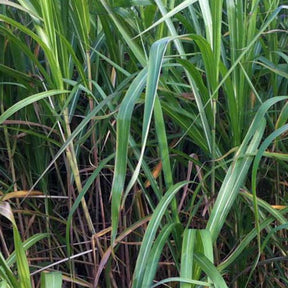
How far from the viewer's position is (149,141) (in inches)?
53.7

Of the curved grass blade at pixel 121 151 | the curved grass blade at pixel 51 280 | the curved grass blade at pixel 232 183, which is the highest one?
the curved grass blade at pixel 121 151

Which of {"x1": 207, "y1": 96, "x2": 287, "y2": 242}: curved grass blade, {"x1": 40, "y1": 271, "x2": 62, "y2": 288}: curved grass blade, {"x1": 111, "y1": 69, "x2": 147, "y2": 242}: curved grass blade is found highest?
{"x1": 111, "y1": 69, "x2": 147, "y2": 242}: curved grass blade

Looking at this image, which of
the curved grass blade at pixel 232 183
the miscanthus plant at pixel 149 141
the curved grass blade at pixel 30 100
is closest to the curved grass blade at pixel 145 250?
the miscanthus plant at pixel 149 141

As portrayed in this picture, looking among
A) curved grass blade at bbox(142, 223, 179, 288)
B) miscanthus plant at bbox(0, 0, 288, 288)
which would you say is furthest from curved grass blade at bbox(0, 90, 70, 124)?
curved grass blade at bbox(142, 223, 179, 288)

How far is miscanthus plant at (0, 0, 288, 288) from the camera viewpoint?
111 centimetres

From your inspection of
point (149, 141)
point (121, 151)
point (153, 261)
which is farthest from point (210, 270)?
point (149, 141)

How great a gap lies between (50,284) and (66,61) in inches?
17.4

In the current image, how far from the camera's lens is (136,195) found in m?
1.38

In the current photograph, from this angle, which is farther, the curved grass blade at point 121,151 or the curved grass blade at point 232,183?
the curved grass blade at point 232,183

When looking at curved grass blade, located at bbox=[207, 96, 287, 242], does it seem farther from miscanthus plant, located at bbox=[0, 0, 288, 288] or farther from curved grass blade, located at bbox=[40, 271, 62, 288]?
curved grass blade, located at bbox=[40, 271, 62, 288]

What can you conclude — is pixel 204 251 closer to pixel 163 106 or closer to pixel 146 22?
pixel 163 106

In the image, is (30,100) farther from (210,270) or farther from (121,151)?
(210,270)

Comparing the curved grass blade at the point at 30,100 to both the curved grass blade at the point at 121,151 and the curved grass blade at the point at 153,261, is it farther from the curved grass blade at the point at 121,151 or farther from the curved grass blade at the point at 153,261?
the curved grass blade at the point at 153,261

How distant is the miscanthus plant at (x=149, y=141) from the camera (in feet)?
3.64
